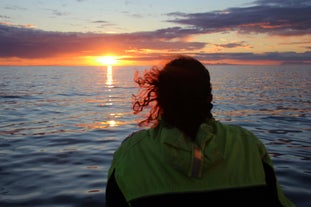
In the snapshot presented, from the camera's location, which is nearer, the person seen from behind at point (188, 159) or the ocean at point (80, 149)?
the person seen from behind at point (188, 159)

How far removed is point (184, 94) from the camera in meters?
2.36

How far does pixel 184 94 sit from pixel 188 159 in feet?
1.51

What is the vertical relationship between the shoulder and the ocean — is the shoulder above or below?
above

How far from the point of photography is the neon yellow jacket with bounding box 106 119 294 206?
84.1 inches

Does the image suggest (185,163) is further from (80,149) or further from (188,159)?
(80,149)

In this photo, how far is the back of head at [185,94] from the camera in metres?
2.36

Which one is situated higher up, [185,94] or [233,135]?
[185,94]

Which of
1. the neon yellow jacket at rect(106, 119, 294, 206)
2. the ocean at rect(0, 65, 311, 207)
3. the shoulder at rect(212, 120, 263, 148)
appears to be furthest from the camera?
the ocean at rect(0, 65, 311, 207)

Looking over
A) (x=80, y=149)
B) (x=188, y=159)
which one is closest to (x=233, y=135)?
(x=188, y=159)

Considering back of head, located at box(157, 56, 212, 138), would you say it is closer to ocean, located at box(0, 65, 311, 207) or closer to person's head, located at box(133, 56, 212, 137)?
person's head, located at box(133, 56, 212, 137)

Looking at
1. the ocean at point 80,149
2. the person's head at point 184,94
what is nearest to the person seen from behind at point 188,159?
the person's head at point 184,94

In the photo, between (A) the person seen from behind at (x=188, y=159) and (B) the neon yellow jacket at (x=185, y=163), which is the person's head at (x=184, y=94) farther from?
(B) the neon yellow jacket at (x=185, y=163)

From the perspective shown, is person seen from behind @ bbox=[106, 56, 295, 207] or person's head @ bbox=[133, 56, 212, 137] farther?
person's head @ bbox=[133, 56, 212, 137]

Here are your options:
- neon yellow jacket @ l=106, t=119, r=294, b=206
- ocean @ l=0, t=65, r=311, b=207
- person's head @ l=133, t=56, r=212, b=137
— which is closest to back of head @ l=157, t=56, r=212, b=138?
person's head @ l=133, t=56, r=212, b=137
